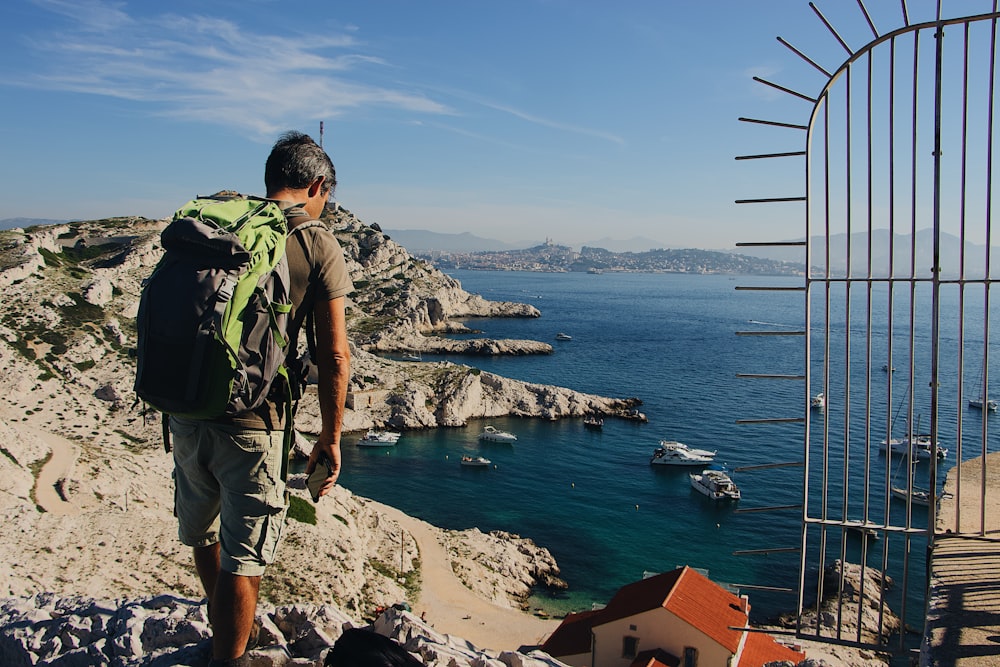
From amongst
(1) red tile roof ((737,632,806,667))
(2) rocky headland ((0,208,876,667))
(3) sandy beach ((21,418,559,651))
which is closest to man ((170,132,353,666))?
(2) rocky headland ((0,208,876,667))

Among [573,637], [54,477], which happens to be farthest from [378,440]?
[573,637]

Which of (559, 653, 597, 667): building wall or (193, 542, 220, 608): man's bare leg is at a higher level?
(193, 542, 220, 608): man's bare leg

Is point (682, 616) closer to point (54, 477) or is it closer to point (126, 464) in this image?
point (126, 464)

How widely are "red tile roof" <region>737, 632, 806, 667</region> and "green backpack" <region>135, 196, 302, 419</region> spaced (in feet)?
58.6

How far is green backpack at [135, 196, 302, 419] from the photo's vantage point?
10.2 ft

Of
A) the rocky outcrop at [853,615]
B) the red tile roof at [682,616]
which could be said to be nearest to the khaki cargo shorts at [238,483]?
the red tile roof at [682,616]

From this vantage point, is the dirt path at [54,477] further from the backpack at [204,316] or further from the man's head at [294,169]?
the backpack at [204,316]

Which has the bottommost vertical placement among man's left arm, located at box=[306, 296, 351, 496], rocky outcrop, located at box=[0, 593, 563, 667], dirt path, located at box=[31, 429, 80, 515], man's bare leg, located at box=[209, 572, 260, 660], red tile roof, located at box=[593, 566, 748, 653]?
red tile roof, located at box=[593, 566, 748, 653]

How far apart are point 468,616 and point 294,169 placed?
65.4 ft

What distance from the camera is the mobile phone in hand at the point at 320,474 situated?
3757 millimetres

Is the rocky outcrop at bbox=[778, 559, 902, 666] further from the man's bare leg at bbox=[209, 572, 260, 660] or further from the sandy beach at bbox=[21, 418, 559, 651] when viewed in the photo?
the man's bare leg at bbox=[209, 572, 260, 660]

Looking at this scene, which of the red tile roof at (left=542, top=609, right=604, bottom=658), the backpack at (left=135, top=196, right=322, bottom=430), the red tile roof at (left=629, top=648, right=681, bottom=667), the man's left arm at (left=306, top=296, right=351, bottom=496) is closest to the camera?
the backpack at (left=135, top=196, right=322, bottom=430)

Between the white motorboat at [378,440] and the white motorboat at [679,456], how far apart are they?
15.0m

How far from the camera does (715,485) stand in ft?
117
